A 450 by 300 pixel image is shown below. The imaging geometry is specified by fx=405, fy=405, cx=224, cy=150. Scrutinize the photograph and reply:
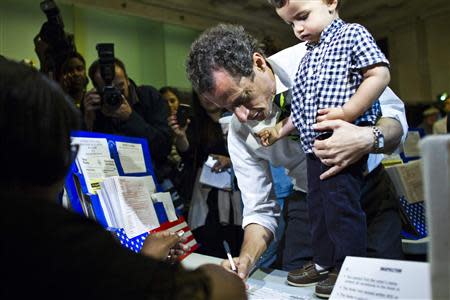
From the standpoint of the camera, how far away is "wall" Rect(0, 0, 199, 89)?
2.92 m

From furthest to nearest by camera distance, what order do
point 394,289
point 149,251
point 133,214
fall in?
1. point 133,214
2. point 149,251
3. point 394,289

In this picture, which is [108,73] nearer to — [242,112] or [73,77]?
[73,77]

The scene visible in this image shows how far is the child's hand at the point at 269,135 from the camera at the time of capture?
1.15m

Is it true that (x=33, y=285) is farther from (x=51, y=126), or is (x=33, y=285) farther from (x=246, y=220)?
(x=246, y=220)

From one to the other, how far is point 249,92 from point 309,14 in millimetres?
272

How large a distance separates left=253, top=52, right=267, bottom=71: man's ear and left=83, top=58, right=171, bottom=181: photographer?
0.62m

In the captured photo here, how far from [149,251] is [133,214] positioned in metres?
0.20

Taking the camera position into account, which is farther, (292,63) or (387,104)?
(292,63)

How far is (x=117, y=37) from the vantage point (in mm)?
3613

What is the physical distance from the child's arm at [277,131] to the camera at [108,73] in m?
0.67

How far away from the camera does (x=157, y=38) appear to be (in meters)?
3.90

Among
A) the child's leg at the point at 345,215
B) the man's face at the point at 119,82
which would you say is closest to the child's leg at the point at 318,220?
the child's leg at the point at 345,215

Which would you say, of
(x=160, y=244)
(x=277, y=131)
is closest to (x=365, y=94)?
(x=277, y=131)

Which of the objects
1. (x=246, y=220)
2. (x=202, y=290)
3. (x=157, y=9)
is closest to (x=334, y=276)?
(x=246, y=220)
